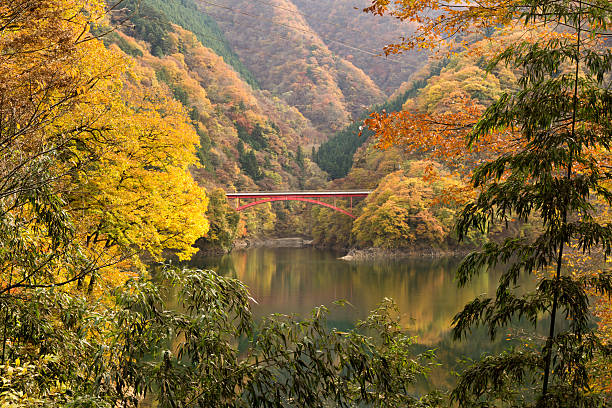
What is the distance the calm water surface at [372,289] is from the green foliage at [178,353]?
23.0 feet

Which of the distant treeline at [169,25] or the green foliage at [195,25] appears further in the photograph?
the green foliage at [195,25]

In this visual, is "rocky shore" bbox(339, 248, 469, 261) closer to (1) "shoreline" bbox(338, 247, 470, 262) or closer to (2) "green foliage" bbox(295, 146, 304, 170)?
(1) "shoreline" bbox(338, 247, 470, 262)

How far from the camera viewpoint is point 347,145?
180ft

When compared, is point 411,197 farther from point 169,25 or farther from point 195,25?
point 195,25

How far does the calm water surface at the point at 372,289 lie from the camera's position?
13.0m

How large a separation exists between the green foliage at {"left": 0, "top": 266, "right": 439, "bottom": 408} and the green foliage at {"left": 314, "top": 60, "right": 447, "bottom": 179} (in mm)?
45126

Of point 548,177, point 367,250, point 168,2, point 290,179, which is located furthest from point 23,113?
point 168,2

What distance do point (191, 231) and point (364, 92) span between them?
2841 inches

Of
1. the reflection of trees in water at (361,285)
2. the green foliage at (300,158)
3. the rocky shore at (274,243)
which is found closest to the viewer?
the reflection of trees in water at (361,285)

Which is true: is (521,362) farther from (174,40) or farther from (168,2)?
(168,2)

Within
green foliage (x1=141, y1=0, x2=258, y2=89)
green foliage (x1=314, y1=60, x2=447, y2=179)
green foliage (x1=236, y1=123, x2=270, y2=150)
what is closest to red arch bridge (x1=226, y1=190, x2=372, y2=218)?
green foliage (x1=314, y1=60, x2=447, y2=179)

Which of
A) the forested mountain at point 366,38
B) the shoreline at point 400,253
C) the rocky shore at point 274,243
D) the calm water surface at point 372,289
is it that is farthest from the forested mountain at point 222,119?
the forested mountain at point 366,38

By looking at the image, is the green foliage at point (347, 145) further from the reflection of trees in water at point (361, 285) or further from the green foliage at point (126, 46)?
the green foliage at point (126, 46)

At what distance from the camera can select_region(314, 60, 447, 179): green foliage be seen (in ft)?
161
